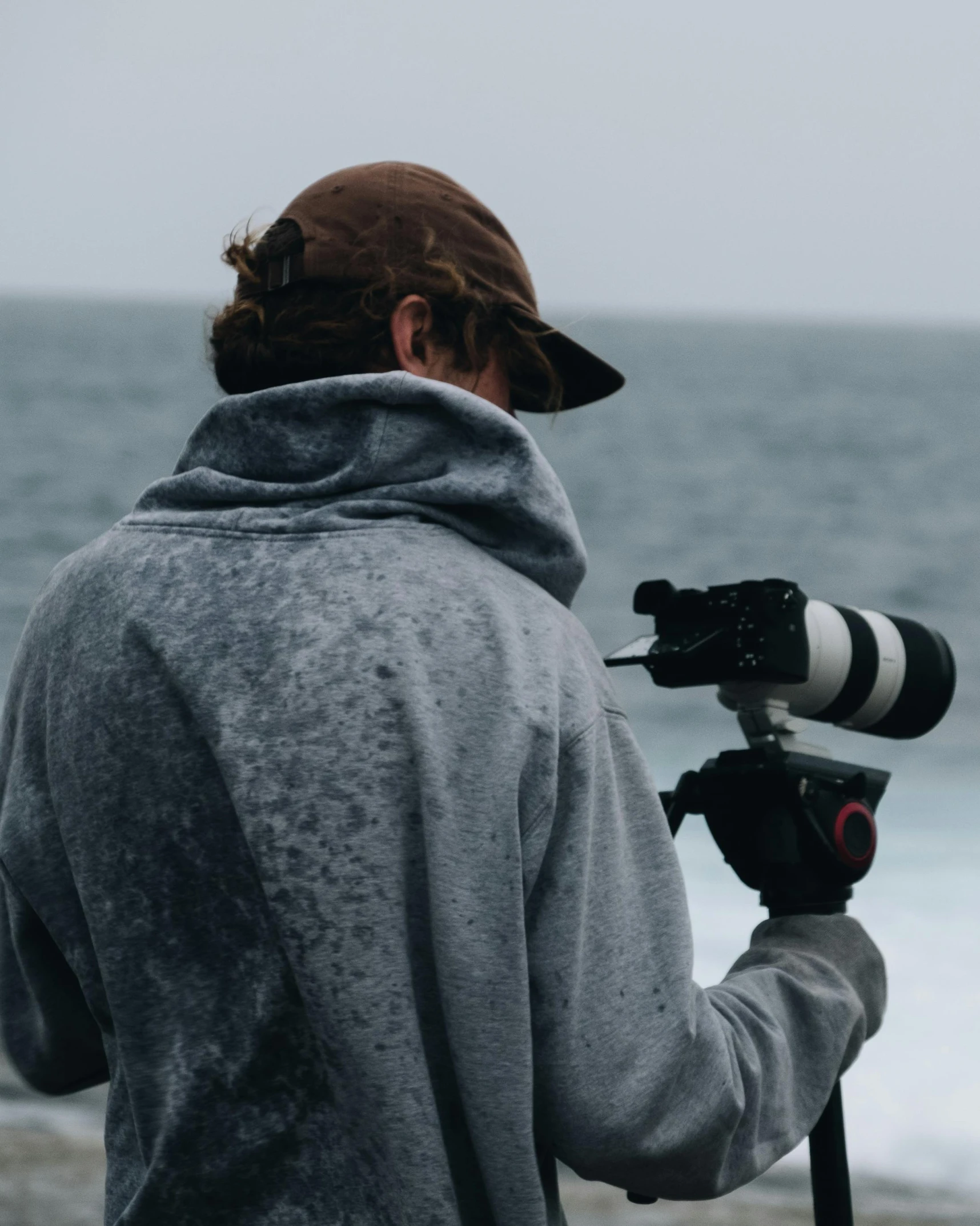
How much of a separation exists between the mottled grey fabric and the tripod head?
0.29 metres

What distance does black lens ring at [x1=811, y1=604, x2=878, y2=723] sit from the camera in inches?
55.9

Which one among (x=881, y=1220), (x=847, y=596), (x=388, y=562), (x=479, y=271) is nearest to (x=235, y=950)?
(x=388, y=562)

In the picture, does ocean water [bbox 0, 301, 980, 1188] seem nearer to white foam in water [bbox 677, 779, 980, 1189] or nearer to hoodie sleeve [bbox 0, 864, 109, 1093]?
white foam in water [bbox 677, 779, 980, 1189]

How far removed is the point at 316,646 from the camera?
2.86 ft

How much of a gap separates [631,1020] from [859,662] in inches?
24.7

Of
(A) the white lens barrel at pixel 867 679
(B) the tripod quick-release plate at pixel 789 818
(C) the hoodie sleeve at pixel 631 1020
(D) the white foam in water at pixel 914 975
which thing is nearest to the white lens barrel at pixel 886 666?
(A) the white lens barrel at pixel 867 679

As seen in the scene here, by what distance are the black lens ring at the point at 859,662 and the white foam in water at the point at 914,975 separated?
2186 mm

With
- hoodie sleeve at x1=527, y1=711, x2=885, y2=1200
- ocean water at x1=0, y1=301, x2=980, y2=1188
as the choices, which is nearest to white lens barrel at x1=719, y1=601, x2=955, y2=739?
ocean water at x1=0, y1=301, x2=980, y2=1188

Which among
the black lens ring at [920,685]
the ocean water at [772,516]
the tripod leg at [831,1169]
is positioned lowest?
the ocean water at [772,516]

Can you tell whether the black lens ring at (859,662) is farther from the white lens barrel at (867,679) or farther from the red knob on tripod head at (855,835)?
the red knob on tripod head at (855,835)

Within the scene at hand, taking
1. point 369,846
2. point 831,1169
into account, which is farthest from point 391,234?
point 831,1169

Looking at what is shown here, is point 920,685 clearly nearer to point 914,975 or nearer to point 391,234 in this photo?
point 391,234

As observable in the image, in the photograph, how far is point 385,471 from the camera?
0.92 meters

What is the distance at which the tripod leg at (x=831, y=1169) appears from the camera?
50.7 inches
